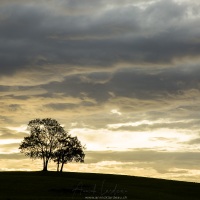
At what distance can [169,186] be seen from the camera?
321 feet

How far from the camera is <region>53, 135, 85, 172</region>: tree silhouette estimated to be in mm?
127500

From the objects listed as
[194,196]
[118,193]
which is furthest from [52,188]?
[194,196]

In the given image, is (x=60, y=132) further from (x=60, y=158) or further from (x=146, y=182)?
(x=146, y=182)

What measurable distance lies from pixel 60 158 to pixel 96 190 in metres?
54.9

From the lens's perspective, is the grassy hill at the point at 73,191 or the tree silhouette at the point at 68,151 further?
the tree silhouette at the point at 68,151

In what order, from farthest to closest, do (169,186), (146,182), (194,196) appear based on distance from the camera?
(146,182) < (169,186) < (194,196)

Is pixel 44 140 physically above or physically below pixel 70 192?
above

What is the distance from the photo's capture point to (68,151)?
128m

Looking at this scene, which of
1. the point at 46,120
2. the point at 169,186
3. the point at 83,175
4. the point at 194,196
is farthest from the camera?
the point at 46,120

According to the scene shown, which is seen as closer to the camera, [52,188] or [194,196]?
[52,188]

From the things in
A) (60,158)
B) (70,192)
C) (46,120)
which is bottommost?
(70,192)

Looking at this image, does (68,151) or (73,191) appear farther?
(68,151)

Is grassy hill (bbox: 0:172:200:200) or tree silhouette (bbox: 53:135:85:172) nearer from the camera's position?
grassy hill (bbox: 0:172:200:200)

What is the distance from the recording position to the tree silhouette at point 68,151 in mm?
127500
